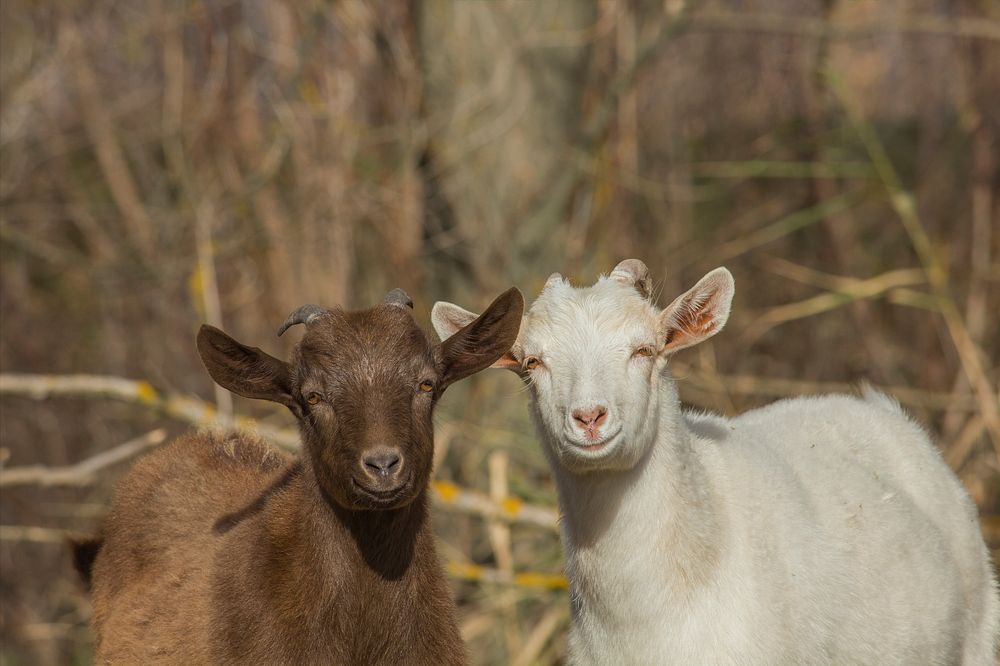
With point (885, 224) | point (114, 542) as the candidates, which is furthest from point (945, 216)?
point (114, 542)

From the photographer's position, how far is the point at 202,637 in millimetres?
5352

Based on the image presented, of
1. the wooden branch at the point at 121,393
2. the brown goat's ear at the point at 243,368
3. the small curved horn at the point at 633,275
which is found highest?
the wooden branch at the point at 121,393

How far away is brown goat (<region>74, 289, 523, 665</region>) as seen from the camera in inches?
198

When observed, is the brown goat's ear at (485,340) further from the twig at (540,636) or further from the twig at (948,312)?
the twig at (948,312)

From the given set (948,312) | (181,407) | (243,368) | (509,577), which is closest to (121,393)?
(181,407)

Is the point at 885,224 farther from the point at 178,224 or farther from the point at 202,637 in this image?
the point at 202,637

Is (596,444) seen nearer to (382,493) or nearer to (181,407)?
(382,493)

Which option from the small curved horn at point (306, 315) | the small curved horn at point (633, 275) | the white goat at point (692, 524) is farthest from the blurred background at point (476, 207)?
the small curved horn at point (306, 315)

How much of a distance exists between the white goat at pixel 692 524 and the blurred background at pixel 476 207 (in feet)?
8.08

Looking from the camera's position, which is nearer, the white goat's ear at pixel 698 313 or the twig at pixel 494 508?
the white goat's ear at pixel 698 313

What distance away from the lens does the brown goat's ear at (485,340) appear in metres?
5.27

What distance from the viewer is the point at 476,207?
10984 mm

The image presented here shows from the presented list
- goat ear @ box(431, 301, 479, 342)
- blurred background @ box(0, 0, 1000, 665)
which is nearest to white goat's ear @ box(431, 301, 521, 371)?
goat ear @ box(431, 301, 479, 342)

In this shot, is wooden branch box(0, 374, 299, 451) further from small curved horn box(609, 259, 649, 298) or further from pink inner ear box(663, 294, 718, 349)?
pink inner ear box(663, 294, 718, 349)
